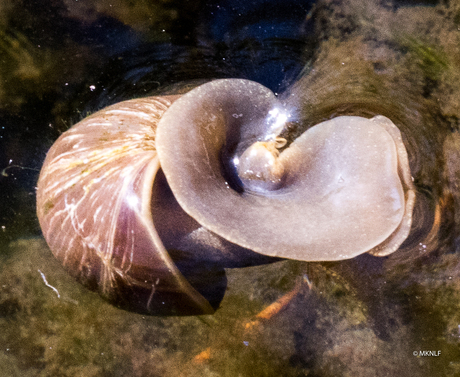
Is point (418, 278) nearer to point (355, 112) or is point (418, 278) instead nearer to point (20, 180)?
point (355, 112)

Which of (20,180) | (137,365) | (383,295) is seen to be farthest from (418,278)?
(20,180)

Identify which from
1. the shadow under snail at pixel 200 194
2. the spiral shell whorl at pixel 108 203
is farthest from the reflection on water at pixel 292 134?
the spiral shell whorl at pixel 108 203

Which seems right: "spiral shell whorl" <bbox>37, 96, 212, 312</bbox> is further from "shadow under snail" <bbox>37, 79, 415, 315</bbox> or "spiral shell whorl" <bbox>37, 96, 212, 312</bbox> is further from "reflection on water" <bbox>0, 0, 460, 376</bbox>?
"reflection on water" <bbox>0, 0, 460, 376</bbox>

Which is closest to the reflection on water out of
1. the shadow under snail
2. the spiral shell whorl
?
the shadow under snail

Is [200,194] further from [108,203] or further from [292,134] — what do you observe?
[292,134]

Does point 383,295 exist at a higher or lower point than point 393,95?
lower
